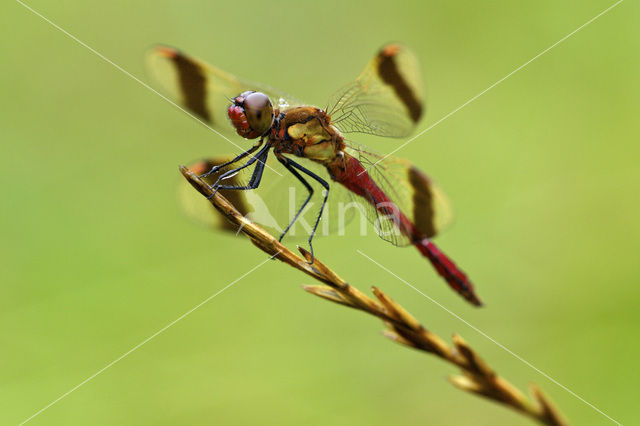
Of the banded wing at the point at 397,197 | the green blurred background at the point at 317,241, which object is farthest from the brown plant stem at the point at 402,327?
the green blurred background at the point at 317,241

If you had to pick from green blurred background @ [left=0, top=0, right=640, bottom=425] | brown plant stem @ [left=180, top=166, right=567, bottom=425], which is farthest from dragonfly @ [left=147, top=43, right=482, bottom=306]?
green blurred background @ [left=0, top=0, right=640, bottom=425]

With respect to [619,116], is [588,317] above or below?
below

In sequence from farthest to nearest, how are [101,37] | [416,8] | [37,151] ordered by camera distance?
1. [416,8]
2. [101,37]
3. [37,151]

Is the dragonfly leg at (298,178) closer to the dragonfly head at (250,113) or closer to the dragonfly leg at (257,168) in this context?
the dragonfly leg at (257,168)

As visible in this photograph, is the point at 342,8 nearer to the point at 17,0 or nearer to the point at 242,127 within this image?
the point at 17,0

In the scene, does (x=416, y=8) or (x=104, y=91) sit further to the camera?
(x=416, y=8)

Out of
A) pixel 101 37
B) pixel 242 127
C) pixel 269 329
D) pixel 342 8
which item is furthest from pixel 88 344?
pixel 342 8
